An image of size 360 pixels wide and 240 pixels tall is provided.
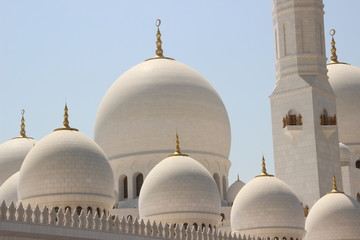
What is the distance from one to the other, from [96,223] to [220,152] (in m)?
15.0

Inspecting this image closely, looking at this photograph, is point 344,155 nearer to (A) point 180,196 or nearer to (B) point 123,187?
(B) point 123,187

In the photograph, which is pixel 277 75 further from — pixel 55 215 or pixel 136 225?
pixel 55 215

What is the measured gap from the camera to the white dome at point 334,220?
103ft

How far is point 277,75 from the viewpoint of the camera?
3797cm

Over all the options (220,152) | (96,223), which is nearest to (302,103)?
(220,152)

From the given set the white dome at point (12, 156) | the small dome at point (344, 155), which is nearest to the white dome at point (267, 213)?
the white dome at point (12, 156)

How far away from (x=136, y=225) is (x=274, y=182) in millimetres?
8659

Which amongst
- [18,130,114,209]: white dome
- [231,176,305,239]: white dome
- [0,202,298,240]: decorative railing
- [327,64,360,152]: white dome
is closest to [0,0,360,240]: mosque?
[231,176,305,239]: white dome

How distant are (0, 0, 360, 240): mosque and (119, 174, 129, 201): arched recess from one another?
0.05 m

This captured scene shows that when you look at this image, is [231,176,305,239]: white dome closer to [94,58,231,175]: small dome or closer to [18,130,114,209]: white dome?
[94,58,231,175]: small dome

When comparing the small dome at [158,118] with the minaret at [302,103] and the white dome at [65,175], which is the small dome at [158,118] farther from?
the white dome at [65,175]

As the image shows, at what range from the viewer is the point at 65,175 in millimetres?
25984

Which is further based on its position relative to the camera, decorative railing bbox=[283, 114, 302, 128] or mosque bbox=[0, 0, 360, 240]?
decorative railing bbox=[283, 114, 302, 128]

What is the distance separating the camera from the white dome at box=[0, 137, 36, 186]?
37.2 meters
